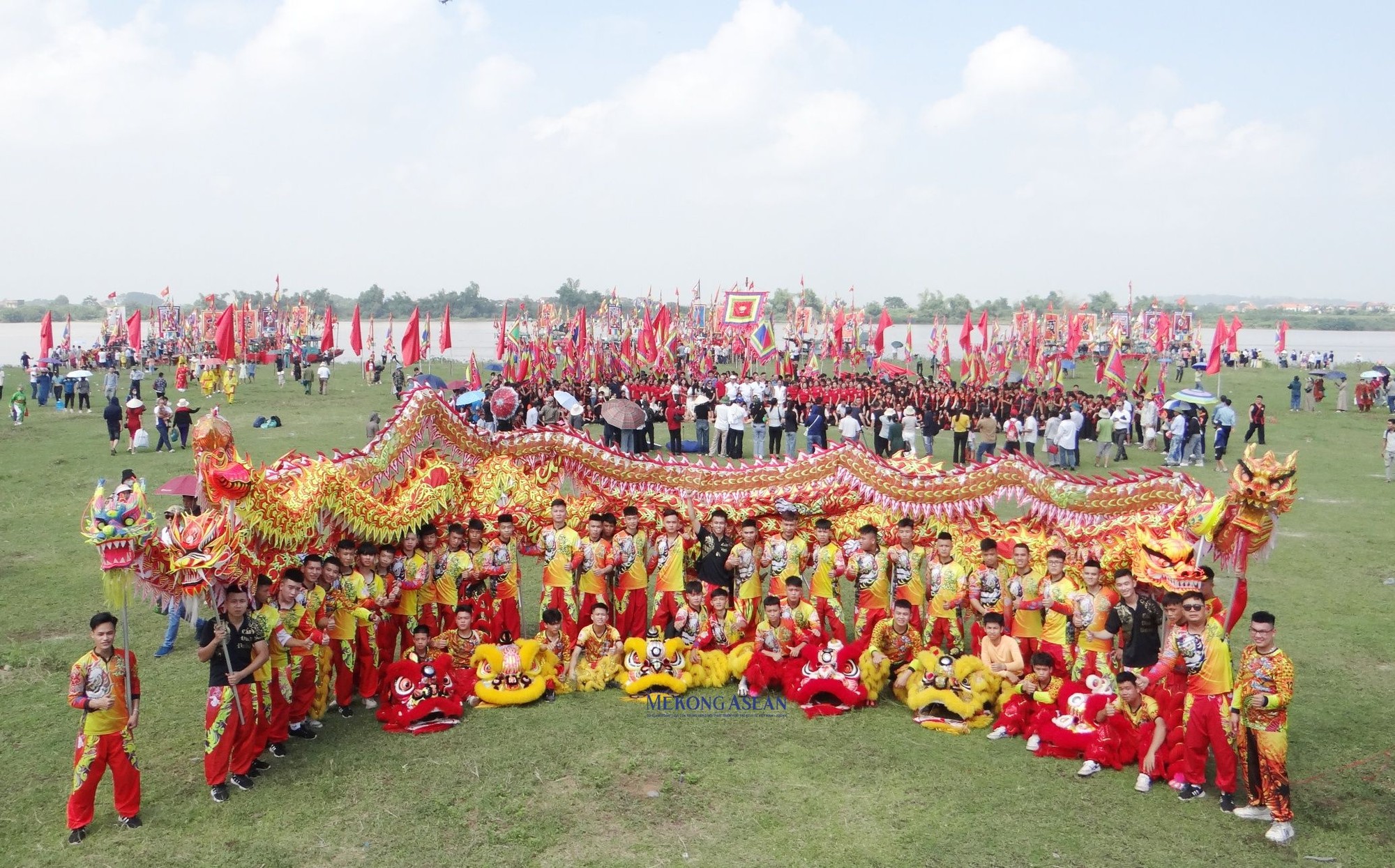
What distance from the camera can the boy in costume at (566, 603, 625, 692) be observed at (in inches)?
305

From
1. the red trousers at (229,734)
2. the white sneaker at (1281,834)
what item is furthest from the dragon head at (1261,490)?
the red trousers at (229,734)

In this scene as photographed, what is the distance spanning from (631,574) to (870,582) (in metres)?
2.11

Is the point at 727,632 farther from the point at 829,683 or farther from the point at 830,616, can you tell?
the point at 829,683

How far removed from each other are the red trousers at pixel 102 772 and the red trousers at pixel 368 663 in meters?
1.97

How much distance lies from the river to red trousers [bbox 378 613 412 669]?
38870 mm

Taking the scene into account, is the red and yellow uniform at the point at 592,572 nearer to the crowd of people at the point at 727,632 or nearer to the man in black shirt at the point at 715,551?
the crowd of people at the point at 727,632

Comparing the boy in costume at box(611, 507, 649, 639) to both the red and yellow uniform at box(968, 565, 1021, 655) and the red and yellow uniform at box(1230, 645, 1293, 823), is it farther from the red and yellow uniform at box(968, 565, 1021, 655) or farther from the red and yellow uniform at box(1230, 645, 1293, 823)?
the red and yellow uniform at box(1230, 645, 1293, 823)

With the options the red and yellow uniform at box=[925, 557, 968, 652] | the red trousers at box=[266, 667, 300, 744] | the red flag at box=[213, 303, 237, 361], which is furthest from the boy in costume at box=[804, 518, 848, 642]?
the red flag at box=[213, 303, 237, 361]

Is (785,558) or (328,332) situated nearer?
(785,558)

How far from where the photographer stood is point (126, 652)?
5582mm

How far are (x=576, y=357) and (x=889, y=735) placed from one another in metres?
22.9

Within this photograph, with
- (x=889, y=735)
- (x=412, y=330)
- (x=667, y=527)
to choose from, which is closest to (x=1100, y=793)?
(x=889, y=735)

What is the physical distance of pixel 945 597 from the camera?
8.10 meters

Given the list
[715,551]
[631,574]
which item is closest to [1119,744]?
[715,551]
